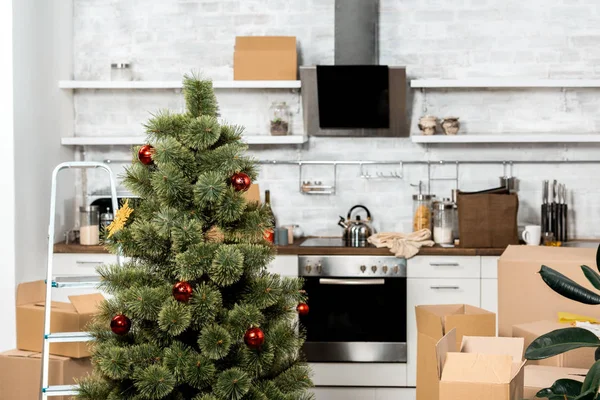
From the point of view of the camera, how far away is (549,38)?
17.0 ft

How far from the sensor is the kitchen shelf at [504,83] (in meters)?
4.91

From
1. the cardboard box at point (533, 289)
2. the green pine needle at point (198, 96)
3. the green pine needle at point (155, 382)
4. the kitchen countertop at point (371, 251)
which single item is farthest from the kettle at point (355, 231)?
the green pine needle at point (155, 382)

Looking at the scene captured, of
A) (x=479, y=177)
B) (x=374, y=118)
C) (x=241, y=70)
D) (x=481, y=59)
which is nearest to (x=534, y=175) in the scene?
(x=479, y=177)

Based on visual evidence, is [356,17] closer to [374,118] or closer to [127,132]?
[374,118]

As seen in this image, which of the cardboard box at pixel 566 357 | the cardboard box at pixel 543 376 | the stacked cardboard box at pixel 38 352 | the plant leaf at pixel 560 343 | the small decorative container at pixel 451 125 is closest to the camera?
the plant leaf at pixel 560 343

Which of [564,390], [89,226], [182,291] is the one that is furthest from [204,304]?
[89,226]

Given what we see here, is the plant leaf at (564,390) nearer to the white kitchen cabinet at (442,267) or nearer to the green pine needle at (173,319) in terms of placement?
the green pine needle at (173,319)

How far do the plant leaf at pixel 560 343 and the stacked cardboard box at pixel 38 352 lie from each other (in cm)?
228

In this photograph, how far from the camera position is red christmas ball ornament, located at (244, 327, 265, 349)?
7.93ft

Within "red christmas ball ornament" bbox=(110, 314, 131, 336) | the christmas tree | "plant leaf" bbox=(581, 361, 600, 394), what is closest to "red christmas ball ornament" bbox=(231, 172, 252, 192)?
the christmas tree

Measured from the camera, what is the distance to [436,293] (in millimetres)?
4645

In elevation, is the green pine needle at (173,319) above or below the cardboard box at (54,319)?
above

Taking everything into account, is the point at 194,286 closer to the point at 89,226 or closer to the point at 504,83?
the point at 89,226

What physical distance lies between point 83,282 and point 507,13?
3388 mm
